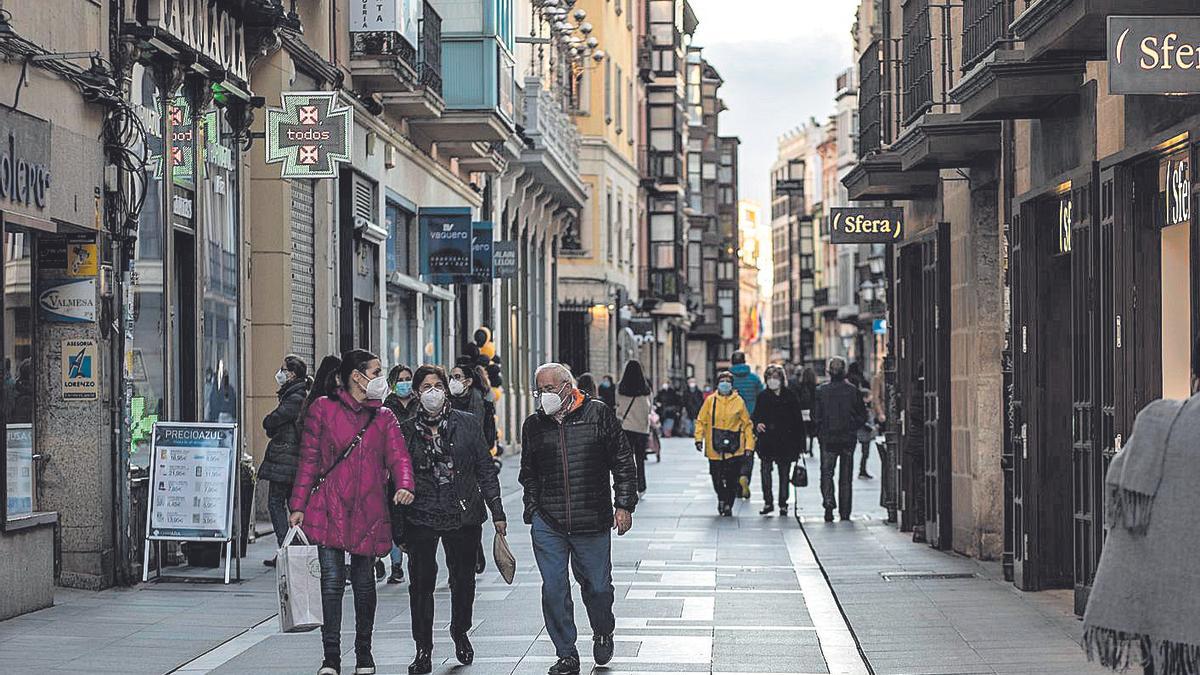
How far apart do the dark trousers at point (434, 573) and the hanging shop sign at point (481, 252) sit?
21.2m

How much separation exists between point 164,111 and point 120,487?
3.43 meters

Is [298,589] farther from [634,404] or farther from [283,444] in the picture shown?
[634,404]

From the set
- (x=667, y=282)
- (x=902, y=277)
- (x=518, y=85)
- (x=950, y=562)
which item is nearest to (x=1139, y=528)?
(x=950, y=562)

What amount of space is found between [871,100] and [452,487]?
13.1 metres

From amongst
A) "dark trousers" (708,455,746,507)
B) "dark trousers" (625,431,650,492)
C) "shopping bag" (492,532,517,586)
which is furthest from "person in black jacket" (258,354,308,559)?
"dark trousers" (625,431,650,492)

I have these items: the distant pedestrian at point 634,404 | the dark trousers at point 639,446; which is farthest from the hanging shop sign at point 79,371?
the distant pedestrian at point 634,404

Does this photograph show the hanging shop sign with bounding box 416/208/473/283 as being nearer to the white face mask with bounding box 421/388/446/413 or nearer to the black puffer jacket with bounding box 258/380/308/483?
the black puffer jacket with bounding box 258/380/308/483

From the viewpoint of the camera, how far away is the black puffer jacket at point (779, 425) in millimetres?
25266

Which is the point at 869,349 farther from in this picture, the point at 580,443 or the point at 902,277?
the point at 580,443

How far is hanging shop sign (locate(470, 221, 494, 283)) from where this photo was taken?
1328 inches

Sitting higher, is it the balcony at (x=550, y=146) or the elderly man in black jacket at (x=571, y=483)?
the balcony at (x=550, y=146)

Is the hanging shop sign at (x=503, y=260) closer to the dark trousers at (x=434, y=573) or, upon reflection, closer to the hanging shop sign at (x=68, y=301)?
the hanging shop sign at (x=68, y=301)

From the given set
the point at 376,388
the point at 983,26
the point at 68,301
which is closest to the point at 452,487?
the point at 376,388

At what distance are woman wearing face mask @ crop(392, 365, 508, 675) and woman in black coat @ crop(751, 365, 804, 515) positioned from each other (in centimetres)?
1321
